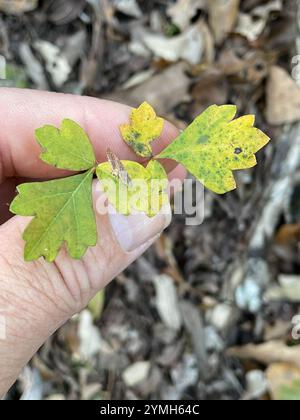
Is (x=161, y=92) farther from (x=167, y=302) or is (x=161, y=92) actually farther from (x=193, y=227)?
(x=167, y=302)

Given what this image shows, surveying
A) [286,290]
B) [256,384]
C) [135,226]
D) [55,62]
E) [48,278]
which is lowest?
[256,384]

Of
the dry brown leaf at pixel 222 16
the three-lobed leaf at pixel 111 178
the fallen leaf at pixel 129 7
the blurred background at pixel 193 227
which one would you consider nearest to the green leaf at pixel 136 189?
the three-lobed leaf at pixel 111 178

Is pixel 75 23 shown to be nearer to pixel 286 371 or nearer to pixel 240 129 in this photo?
pixel 240 129

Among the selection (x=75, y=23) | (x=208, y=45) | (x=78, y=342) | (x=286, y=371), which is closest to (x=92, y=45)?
(x=75, y=23)

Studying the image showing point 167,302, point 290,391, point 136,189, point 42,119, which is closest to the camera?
point 136,189

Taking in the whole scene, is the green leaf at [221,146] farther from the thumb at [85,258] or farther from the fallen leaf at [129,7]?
the fallen leaf at [129,7]

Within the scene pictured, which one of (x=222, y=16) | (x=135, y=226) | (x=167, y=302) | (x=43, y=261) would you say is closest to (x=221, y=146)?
(x=135, y=226)

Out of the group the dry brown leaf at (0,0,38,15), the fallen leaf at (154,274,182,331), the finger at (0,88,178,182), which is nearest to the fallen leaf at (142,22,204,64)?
the dry brown leaf at (0,0,38,15)
